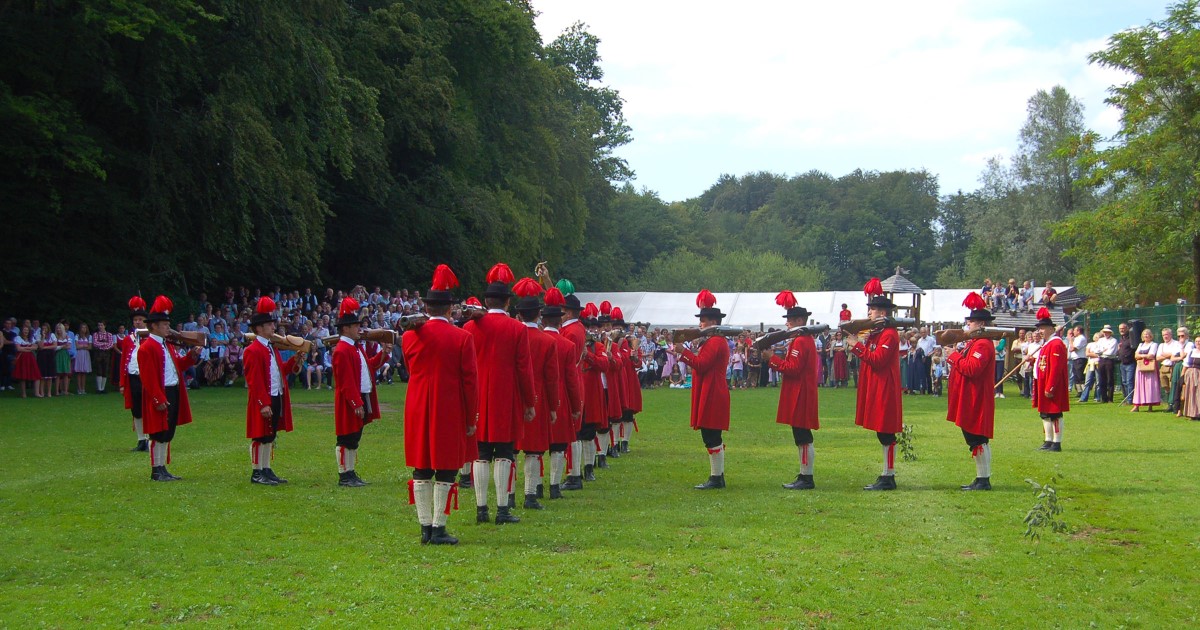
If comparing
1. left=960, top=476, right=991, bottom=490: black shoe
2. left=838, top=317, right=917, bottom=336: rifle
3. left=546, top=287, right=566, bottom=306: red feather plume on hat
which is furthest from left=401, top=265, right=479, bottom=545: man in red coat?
left=960, top=476, right=991, bottom=490: black shoe

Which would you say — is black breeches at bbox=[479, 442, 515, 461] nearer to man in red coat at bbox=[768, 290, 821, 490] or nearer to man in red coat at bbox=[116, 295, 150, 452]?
man in red coat at bbox=[768, 290, 821, 490]

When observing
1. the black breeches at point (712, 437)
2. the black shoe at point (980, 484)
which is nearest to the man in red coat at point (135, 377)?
the black breeches at point (712, 437)

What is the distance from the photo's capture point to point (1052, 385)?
55.9ft

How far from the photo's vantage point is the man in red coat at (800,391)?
12898 mm

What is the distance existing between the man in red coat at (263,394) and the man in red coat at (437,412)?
4.15 metres

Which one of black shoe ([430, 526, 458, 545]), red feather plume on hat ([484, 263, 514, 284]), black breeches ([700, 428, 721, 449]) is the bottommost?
black shoe ([430, 526, 458, 545])

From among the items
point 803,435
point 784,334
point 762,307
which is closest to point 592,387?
point 784,334

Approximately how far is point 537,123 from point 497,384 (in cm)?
4258

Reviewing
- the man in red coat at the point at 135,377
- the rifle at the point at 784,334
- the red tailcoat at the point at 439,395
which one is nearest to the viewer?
the red tailcoat at the point at 439,395

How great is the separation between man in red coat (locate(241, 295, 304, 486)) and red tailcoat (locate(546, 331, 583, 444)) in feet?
12.2

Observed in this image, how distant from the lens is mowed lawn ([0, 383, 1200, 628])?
7449mm

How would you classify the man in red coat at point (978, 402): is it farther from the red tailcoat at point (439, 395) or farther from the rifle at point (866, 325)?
the red tailcoat at point (439, 395)

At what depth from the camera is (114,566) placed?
8633 millimetres

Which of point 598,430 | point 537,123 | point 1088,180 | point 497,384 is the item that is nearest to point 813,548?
point 497,384
